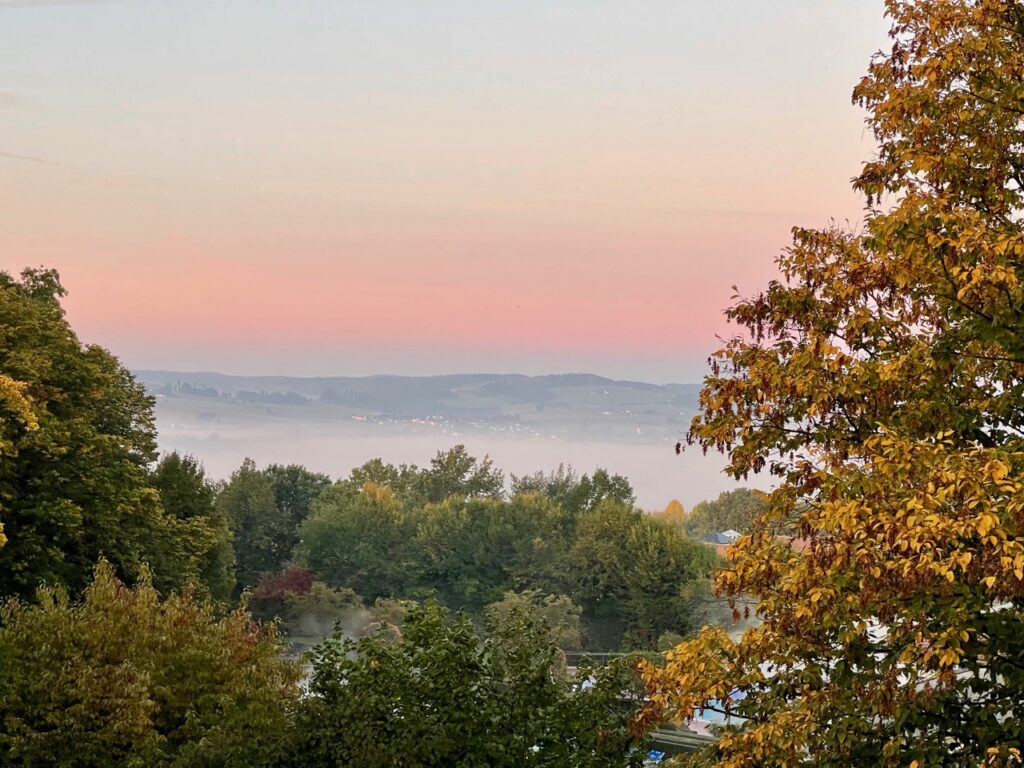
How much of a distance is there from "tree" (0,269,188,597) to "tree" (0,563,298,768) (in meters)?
6.18

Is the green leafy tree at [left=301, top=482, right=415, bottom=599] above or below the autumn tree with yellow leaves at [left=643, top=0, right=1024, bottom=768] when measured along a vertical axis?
below

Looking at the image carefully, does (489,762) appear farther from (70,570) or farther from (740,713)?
(70,570)

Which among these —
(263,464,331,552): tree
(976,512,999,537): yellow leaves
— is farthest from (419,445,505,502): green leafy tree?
(976,512,999,537): yellow leaves

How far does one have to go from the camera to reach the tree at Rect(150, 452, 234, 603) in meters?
29.1

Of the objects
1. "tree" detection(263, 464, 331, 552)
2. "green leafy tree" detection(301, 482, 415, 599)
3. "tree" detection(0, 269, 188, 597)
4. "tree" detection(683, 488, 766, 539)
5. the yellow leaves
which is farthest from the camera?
"tree" detection(683, 488, 766, 539)

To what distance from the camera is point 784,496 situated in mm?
8211

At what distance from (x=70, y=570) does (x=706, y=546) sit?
50.3m

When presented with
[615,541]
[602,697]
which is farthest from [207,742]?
[615,541]

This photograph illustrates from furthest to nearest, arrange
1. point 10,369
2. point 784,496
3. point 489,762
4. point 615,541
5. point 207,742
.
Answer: point 615,541
point 10,369
point 207,742
point 489,762
point 784,496

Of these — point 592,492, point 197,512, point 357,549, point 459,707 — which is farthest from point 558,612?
point 459,707

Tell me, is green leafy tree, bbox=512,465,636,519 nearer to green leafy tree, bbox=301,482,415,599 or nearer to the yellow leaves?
green leafy tree, bbox=301,482,415,599

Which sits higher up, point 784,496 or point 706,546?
point 784,496

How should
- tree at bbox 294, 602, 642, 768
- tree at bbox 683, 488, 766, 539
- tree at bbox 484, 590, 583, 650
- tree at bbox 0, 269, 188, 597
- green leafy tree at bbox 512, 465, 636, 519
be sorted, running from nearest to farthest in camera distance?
tree at bbox 294, 602, 642, 768 → tree at bbox 0, 269, 188, 597 → tree at bbox 484, 590, 583, 650 → green leafy tree at bbox 512, 465, 636, 519 → tree at bbox 683, 488, 766, 539

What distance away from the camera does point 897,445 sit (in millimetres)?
6473
